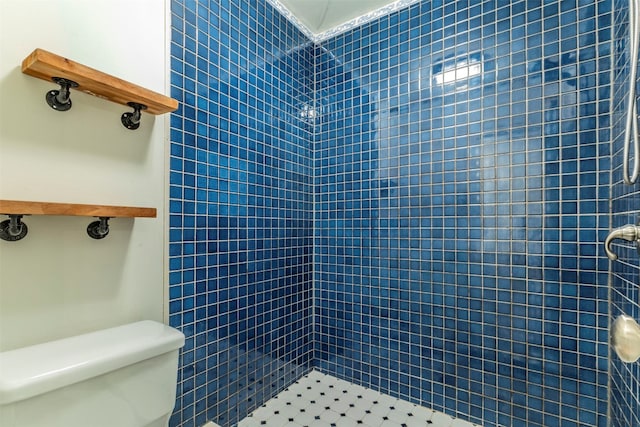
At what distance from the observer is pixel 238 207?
5.05ft

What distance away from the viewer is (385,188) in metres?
1.80

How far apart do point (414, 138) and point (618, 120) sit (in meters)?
0.81

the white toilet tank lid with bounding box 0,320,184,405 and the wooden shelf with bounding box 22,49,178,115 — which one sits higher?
the wooden shelf with bounding box 22,49,178,115

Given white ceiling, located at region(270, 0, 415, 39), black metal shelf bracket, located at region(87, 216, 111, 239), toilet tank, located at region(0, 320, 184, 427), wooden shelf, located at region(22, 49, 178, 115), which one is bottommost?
toilet tank, located at region(0, 320, 184, 427)

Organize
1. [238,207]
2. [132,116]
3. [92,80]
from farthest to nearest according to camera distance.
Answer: [238,207] < [132,116] < [92,80]

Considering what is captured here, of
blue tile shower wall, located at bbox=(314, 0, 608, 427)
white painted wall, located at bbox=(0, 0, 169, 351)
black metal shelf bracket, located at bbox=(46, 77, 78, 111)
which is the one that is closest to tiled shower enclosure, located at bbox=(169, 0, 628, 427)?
blue tile shower wall, located at bbox=(314, 0, 608, 427)

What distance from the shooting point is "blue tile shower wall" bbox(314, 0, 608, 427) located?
1.32m

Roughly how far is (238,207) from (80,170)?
660mm

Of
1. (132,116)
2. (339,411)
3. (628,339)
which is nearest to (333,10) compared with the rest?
(132,116)

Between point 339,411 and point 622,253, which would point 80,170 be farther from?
point 622,253

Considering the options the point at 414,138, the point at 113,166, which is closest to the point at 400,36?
the point at 414,138

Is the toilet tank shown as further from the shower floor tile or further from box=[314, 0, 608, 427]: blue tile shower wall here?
box=[314, 0, 608, 427]: blue tile shower wall

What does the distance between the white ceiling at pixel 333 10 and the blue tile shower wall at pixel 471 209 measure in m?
0.07

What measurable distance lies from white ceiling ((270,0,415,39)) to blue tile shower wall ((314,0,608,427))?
75mm
